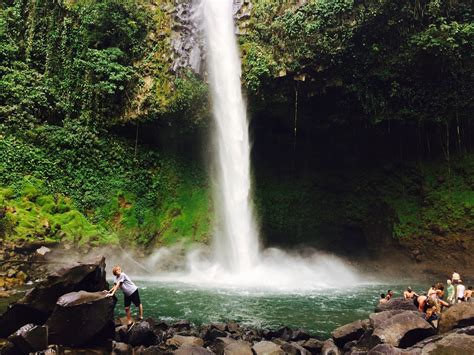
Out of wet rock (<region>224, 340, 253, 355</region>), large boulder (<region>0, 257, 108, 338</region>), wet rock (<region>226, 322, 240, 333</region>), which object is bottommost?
wet rock (<region>226, 322, 240, 333</region>)

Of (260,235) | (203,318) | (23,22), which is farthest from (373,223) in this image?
(23,22)

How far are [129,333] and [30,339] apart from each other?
182 centimetres

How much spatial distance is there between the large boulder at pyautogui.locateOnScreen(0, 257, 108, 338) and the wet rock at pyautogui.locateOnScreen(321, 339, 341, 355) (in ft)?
16.6

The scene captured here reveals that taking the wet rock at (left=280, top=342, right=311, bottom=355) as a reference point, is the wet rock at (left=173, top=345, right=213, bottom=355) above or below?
above

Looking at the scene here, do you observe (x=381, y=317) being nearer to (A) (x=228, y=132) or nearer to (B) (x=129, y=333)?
(B) (x=129, y=333)

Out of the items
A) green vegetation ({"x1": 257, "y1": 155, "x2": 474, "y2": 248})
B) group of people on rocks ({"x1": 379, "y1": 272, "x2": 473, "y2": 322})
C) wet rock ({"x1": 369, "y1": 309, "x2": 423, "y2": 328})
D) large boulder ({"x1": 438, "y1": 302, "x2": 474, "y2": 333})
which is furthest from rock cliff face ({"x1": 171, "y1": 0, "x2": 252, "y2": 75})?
large boulder ({"x1": 438, "y1": 302, "x2": 474, "y2": 333})

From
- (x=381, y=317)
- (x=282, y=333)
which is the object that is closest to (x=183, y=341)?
(x=282, y=333)

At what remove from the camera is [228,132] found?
21219 millimetres

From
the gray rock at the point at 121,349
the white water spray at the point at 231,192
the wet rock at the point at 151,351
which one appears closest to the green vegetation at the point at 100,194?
the white water spray at the point at 231,192

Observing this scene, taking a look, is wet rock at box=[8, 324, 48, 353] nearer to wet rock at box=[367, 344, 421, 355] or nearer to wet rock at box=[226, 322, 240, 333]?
wet rock at box=[226, 322, 240, 333]

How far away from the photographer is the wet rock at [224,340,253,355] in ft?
24.9

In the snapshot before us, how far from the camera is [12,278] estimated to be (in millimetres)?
14492

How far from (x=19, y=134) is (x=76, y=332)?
1443 centimetres

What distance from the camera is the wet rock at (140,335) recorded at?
8.22 m
